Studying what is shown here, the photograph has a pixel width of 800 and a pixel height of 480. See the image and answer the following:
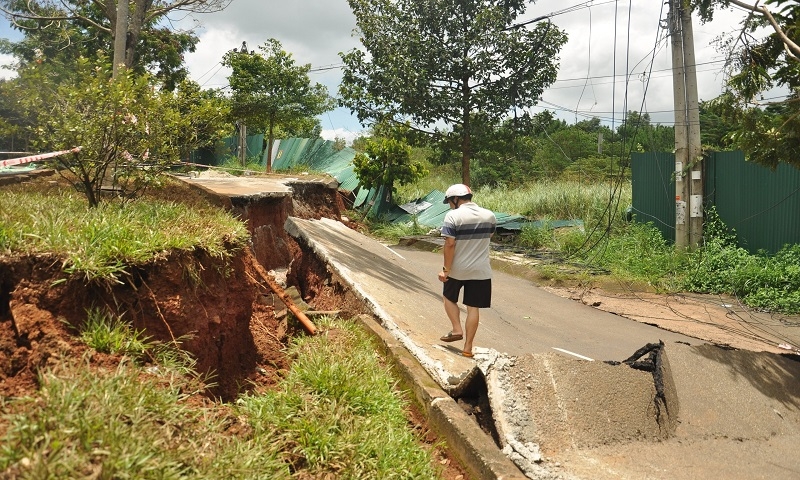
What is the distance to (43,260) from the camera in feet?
11.0

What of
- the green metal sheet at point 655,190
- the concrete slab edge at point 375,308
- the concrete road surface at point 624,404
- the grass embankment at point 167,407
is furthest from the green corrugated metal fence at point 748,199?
the grass embankment at point 167,407

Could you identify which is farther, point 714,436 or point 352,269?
point 352,269

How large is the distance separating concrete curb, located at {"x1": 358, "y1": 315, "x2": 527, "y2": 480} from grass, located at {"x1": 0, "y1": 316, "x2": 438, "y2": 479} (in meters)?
0.16

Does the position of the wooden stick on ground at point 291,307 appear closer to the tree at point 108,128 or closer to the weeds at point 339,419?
the weeds at point 339,419

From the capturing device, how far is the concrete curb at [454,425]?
370 centimetres

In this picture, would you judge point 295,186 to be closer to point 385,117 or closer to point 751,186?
point 385,117

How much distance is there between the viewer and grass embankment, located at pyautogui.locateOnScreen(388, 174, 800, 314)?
1054 cm

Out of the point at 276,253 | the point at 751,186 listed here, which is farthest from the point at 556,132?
the point at 276,253

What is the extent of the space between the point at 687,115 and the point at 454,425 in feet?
34.7

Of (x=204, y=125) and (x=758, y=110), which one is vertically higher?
(x=758, y=110)

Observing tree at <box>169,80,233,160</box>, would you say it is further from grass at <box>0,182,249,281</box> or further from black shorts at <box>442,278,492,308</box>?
black shorts at <box>442,278,492,308</box>

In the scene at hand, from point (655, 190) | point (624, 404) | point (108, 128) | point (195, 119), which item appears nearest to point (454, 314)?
point (624, 404)

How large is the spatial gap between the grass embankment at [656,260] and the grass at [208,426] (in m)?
8.36

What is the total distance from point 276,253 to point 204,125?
3516 mm
